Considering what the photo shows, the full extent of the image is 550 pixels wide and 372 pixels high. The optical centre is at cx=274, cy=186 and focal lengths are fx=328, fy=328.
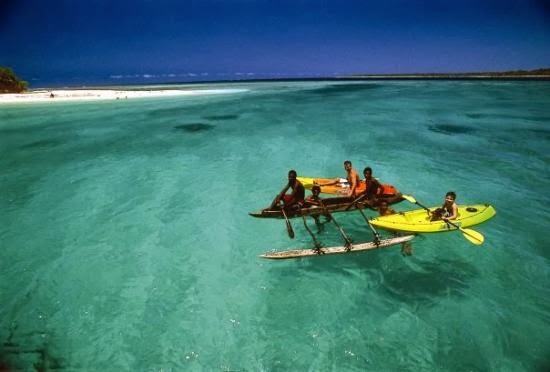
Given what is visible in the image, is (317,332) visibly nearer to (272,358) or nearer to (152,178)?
(272,358)

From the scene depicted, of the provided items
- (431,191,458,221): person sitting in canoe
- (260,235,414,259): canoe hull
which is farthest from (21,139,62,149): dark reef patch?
(431,191,458,221): person sitting in canoe

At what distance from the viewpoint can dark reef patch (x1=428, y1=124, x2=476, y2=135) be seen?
1126 inches

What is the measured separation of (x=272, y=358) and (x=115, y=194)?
A: 476 inches

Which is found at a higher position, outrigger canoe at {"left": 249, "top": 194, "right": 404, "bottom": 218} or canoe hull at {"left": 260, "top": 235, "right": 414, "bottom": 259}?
outrigger canoe at {"left": 249, "top": 194, "right": 404, "bottom": 218}

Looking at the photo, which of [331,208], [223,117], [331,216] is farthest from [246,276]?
[223,117]

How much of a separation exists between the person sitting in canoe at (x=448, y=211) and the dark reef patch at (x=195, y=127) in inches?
981

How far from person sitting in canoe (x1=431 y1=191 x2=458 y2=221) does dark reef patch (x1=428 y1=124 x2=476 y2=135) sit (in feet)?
69.5

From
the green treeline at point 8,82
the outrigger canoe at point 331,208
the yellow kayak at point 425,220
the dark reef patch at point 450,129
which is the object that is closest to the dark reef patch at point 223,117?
the dark reef patch at point 450,129

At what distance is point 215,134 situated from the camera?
97.1ft

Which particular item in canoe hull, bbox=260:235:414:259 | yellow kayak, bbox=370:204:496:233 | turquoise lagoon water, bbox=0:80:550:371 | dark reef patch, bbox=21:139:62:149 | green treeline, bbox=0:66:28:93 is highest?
green treeline, bbox=0:66:28:93

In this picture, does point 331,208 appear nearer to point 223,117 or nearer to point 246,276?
point 246,276

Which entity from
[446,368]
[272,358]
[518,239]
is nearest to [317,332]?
[272,358]

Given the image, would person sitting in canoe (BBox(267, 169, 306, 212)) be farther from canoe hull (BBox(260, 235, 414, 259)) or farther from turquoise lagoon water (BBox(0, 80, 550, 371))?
canoe hull (BBox(260, 235, 414, 259))

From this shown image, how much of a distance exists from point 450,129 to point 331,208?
2448 cm
